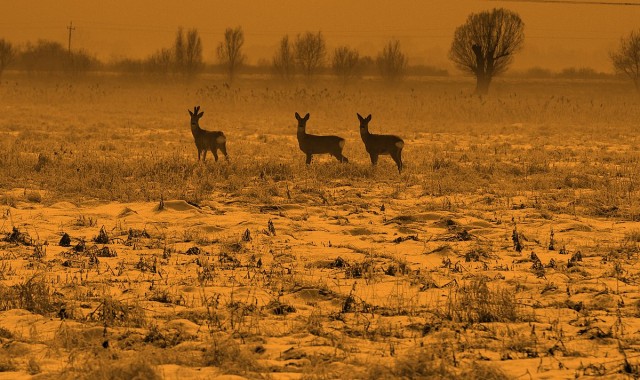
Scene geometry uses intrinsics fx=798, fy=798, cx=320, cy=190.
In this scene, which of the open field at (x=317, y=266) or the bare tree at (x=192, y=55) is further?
the bare tree at (x=192, y=55)

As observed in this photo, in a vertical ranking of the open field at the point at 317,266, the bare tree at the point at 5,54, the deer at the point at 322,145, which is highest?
the bare tree at the point at 5,54

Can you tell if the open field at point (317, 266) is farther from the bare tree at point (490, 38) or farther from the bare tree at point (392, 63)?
the bare tree at point (392, 63)

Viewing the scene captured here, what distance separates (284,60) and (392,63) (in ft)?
42.1

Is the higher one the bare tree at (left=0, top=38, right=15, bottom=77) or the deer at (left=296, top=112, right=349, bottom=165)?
the bare tree at (left=0, top=38, right=15, bottom=77)

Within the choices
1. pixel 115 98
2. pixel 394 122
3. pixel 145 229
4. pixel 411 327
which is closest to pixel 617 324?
pixel 411 327

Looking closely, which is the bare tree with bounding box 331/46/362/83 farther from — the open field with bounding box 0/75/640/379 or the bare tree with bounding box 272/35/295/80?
the open field with bounding box 0/75/640/379

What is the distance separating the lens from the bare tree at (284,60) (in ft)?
304

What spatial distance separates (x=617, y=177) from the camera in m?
14.9

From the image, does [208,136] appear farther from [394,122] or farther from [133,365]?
[394,122]

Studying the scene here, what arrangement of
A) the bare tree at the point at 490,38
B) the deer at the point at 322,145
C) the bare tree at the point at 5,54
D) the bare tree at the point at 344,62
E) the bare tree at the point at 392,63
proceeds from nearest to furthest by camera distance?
the deer at the point at 322,145 < the bare tree at the point at 490,38 < the bare tree at the point at 5,54 < the bare tree at the point at 344,62 < the bare tree at the point at 392,63

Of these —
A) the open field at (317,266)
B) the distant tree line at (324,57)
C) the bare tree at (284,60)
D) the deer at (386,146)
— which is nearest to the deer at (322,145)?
the deer at (386,146)

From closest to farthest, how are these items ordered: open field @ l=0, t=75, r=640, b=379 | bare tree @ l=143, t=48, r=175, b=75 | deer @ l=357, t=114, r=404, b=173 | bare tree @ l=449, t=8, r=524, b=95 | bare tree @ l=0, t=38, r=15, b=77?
open field @ l=0, t=75, r=640, b=379 < deer @ l=357, t=114, r=404, b=173 < bare tree @ l=449, t=8, r=524, b=95 < bare tree @ l=0, t=38, r=15, b=77 < bare tree @ l=143, t=48, r=175, b=75

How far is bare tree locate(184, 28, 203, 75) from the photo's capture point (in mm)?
88125

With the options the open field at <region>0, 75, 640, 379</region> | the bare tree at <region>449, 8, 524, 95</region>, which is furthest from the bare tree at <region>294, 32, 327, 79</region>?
the open field at <region>0, 75, 640, 379</region>
